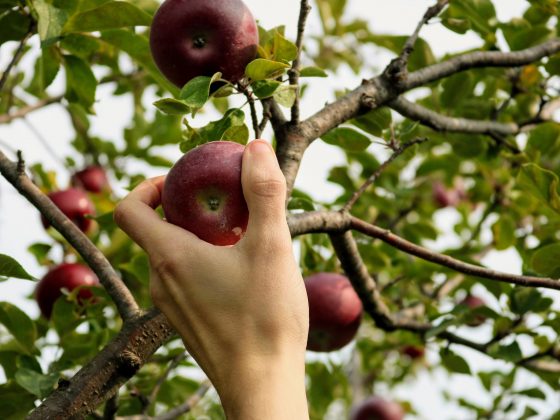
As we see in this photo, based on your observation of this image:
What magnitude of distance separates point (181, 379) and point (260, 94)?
1177 mm

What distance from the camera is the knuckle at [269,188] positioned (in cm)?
88

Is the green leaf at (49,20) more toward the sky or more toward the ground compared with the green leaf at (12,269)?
more toward the sky

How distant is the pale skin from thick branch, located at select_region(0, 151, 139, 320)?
0.73ft

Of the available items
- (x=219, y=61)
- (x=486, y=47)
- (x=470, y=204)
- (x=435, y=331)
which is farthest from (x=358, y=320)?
(x=470, y=204)

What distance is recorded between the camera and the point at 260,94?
1.12m

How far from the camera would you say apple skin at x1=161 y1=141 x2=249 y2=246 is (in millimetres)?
982

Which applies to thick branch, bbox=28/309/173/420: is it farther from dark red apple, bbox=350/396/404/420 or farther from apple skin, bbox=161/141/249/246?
dark red apple, bbox=350/396/404/420

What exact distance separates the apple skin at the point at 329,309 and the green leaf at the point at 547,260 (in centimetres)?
58

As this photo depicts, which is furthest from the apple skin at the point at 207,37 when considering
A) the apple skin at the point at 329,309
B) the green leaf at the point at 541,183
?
the apple skin at the point at 329,309

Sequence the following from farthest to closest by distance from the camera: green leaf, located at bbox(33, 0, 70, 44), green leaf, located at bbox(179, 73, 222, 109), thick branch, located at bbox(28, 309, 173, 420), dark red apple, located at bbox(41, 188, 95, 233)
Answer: dark red apple, located at bbox(41, 188, 95, 233)
green leaf, located at bbox(33, 0, 70, 44)
green leaf, located at bbox(179, 73, 222, 109)
thick branch, located at bbox(28, 309, 173, 420)

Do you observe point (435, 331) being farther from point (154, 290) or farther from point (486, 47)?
point (154, 290)

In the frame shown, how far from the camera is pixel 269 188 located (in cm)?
88

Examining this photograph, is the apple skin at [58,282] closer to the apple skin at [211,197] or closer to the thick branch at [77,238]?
the thick branch at [77,238]

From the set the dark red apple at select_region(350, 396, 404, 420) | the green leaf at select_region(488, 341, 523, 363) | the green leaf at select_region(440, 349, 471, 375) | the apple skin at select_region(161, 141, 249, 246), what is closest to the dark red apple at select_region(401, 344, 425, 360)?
the dark red apple at select_region(350, 396, 404, 420)
